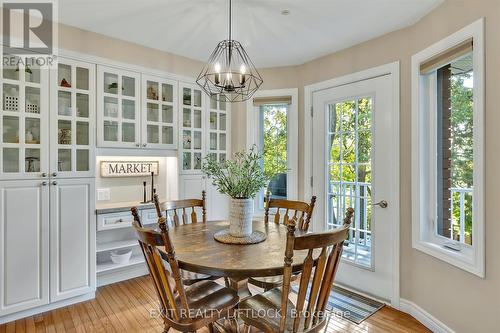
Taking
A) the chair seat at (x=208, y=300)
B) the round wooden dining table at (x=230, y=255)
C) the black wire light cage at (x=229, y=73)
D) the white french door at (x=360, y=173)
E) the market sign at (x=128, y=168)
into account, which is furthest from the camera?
the market sign at (x=128, y=168)

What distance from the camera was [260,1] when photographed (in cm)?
220

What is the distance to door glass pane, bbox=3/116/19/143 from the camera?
2.32 m

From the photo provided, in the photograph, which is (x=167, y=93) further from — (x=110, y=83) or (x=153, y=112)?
(x=110, y=83)

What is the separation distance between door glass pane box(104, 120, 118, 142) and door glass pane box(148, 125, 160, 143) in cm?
35

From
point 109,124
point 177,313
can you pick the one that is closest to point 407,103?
point 177,313

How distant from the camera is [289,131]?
11.6 feet

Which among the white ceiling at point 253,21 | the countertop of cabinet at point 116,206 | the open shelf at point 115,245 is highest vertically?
the white ceiling at point 253,21

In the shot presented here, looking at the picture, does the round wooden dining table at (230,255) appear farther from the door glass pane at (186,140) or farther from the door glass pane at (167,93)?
the door glass pane at (167,93)

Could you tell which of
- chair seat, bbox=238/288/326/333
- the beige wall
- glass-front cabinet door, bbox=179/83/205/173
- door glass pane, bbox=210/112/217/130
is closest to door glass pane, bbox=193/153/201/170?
glass-front cabinet door, bbox=179/83/205/173

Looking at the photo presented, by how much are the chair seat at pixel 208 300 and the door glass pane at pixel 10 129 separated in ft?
6.32

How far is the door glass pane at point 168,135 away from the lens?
3.27m

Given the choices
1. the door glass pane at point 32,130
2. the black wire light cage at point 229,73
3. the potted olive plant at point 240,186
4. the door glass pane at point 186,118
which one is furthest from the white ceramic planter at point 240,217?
the door glass pane at point 32,130

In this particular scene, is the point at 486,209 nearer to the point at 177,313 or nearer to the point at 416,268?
the point at 416,268

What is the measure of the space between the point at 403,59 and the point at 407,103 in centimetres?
40
